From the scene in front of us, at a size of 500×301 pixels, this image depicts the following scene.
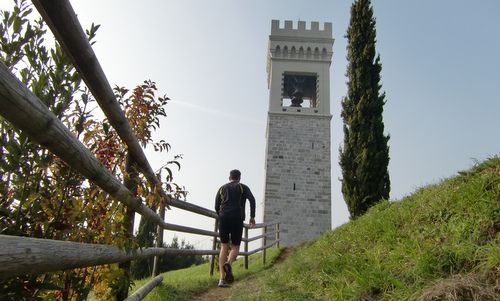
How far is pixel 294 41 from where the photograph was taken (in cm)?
2802

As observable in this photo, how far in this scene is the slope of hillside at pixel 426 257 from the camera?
3033 mm

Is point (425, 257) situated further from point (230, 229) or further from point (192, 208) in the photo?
point (230, 229)

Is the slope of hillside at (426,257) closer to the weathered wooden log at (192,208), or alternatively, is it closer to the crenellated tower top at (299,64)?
the weathered wooden log at (192,208)

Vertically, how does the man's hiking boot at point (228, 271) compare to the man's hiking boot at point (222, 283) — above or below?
above

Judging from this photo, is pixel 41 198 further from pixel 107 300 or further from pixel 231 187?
pixel 231 187

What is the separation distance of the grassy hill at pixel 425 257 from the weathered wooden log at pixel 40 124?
243cm

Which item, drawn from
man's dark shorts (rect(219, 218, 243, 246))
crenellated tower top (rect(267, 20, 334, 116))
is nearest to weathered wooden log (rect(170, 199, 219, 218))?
man's dark shorts (rect(219, 218, 243, 246))

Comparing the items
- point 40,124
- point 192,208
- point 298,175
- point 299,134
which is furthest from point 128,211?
point 299,134

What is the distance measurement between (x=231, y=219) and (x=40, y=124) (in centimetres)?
540

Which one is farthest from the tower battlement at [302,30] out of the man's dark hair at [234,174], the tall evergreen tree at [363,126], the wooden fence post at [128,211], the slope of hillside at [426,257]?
the wooden fence post at [128,211]

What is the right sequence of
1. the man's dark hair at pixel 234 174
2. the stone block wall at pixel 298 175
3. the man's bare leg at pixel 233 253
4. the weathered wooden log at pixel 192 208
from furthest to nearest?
the stone block wall at pixel 298 175 < the man's dark hair at pixel 234 174 < the man's bare leg at pixel 233 253 < the weathered wooden log at pixel 192 208

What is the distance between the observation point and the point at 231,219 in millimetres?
6547

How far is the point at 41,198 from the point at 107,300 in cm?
108

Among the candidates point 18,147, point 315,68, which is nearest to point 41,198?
point 18,147
